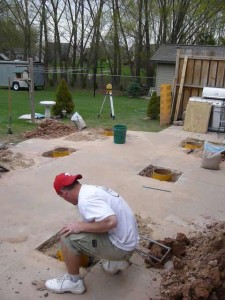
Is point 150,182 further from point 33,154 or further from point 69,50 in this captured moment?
point 69,50

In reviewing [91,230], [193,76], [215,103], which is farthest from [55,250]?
[193,76]

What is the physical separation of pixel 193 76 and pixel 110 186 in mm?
6600

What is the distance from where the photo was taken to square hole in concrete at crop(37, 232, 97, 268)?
9.72ft

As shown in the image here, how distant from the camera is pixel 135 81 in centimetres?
2161

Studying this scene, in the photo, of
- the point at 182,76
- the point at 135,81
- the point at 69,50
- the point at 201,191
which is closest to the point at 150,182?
the point at 201,191

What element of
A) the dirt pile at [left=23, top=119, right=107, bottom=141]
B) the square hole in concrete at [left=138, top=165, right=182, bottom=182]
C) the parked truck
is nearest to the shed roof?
the parked truck

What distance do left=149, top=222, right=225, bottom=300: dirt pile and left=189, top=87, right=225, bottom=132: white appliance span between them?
6530 mm

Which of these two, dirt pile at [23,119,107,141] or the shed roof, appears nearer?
dirt pile at [23,119,107,141]

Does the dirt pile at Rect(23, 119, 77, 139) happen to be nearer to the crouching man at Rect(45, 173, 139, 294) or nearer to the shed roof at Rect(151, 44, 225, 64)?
the crouching man at Rect(45, 173, 139, 294)

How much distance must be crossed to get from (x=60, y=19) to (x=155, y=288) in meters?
28.0

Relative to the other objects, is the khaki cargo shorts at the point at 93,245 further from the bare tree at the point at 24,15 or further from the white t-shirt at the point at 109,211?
the bare tree at the point at 24,15

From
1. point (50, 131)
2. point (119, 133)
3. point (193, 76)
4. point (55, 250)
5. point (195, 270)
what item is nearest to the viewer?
point (195, 270)

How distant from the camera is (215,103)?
937 cm

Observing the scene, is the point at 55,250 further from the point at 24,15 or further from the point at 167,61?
the point at 24,15
